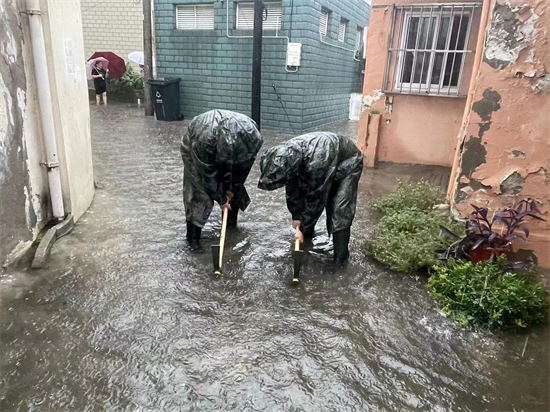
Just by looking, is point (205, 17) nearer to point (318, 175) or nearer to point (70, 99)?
point (70, 99)

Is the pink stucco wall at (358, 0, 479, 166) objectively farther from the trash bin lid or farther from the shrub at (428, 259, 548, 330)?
the trash bin lid

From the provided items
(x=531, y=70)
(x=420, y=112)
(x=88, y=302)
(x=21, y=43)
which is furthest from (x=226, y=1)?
(x=88, y=302)

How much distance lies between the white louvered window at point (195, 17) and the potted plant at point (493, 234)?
8758mm

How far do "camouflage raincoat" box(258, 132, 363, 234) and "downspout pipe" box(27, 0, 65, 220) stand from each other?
6.18 feet

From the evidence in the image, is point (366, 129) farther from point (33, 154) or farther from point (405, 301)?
point (33, 154)

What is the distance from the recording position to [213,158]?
345cm

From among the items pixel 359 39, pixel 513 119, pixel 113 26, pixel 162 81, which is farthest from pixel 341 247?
pixel 113 26

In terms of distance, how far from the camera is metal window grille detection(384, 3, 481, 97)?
595cm

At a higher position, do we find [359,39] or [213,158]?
[359,39]

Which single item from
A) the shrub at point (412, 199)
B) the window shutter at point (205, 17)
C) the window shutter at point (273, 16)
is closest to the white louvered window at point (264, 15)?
the window shutter at point (273, 16)

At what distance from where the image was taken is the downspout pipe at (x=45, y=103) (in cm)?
332

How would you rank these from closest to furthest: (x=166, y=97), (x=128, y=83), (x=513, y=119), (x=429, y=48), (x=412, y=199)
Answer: (x=513, y=119)
(x=412, y=199)
(x=429, y=48)
(x=166, y=97)
(x=128, y=83)

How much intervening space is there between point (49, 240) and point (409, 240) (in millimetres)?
3069

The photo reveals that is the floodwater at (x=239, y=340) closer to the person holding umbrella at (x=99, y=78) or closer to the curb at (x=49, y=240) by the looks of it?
the curb at (x=49, y=240)
